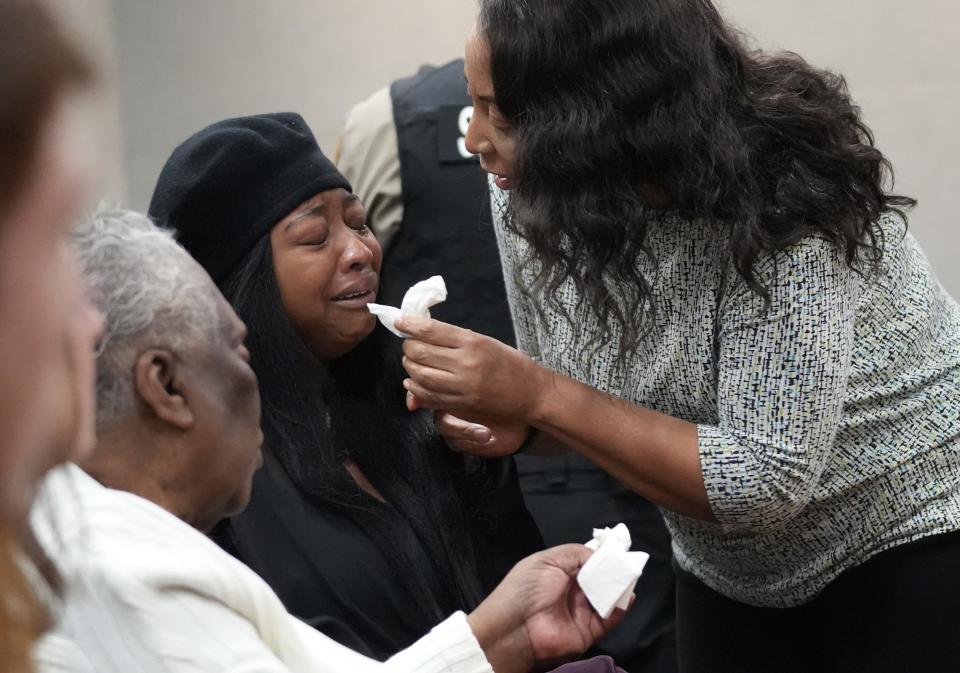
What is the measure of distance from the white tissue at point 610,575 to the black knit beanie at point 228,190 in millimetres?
722

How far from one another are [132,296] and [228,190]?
638 millimetres

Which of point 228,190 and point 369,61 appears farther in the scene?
point 369,61

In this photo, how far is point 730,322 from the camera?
1.60 m

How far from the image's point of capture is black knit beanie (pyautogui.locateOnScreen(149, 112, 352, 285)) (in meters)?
1.79

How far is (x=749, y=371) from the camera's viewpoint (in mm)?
1576

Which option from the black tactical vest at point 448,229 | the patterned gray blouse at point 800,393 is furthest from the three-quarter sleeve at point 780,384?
the black tactical vest at point 448,229

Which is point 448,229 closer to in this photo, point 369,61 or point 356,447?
point 356,447

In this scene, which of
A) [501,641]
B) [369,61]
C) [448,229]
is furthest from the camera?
[369,61]

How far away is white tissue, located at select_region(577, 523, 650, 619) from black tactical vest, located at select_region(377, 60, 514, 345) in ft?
3.66

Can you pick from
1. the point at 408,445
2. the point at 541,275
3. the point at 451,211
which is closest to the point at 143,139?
the point at 451,211

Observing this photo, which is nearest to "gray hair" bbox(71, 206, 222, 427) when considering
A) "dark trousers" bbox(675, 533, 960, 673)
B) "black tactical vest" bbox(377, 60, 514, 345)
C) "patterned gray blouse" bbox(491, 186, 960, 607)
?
"patterned gray blouse" bbox(491, 186, 960, 607)

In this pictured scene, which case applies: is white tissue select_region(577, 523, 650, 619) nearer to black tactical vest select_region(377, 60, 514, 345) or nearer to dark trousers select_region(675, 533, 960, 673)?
dark trousers select_region(675, 533, 960, 673)

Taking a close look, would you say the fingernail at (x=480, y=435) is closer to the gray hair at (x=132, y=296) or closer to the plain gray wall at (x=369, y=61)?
the gray hair at (x=132, y=296)

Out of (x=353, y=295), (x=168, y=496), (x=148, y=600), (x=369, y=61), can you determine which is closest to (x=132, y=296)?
(x=168, y=496)
